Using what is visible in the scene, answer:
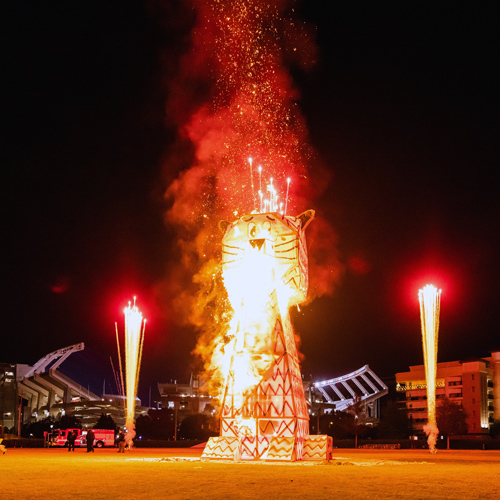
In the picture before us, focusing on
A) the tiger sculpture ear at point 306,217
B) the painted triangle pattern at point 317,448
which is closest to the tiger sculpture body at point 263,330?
the tiger sculpture ear at point 306,217

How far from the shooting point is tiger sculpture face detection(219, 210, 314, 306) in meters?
32.0

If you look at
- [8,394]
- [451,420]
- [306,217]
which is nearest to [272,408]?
[306,217]

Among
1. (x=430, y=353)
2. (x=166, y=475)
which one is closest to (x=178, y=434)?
(x=430, y=353)

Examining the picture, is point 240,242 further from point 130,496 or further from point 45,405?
point 45,405

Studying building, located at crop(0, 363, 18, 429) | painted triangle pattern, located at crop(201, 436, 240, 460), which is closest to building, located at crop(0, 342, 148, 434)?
building, located at crop(0, 363, 18, 429)

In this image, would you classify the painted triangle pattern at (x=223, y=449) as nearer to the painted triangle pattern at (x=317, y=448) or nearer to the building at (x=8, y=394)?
the painted triangle pattern at (x=317, y=448)

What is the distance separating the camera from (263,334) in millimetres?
32094

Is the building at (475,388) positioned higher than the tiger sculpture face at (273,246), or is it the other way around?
the tiger sculpture face at (273,246)

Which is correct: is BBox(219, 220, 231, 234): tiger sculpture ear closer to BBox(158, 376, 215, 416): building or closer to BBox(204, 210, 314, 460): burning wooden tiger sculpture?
BBox(204, 210, 314, 460): burning wooden tiger sculpture

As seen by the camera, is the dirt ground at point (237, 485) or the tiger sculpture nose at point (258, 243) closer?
the dirt ground at point (237, 485)

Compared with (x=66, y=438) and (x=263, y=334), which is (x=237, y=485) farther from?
(x=66, y=438)

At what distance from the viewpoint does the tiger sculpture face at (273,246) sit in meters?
32.0

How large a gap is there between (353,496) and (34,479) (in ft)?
Answer: 31.2

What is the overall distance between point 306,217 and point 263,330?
22.3 feet
